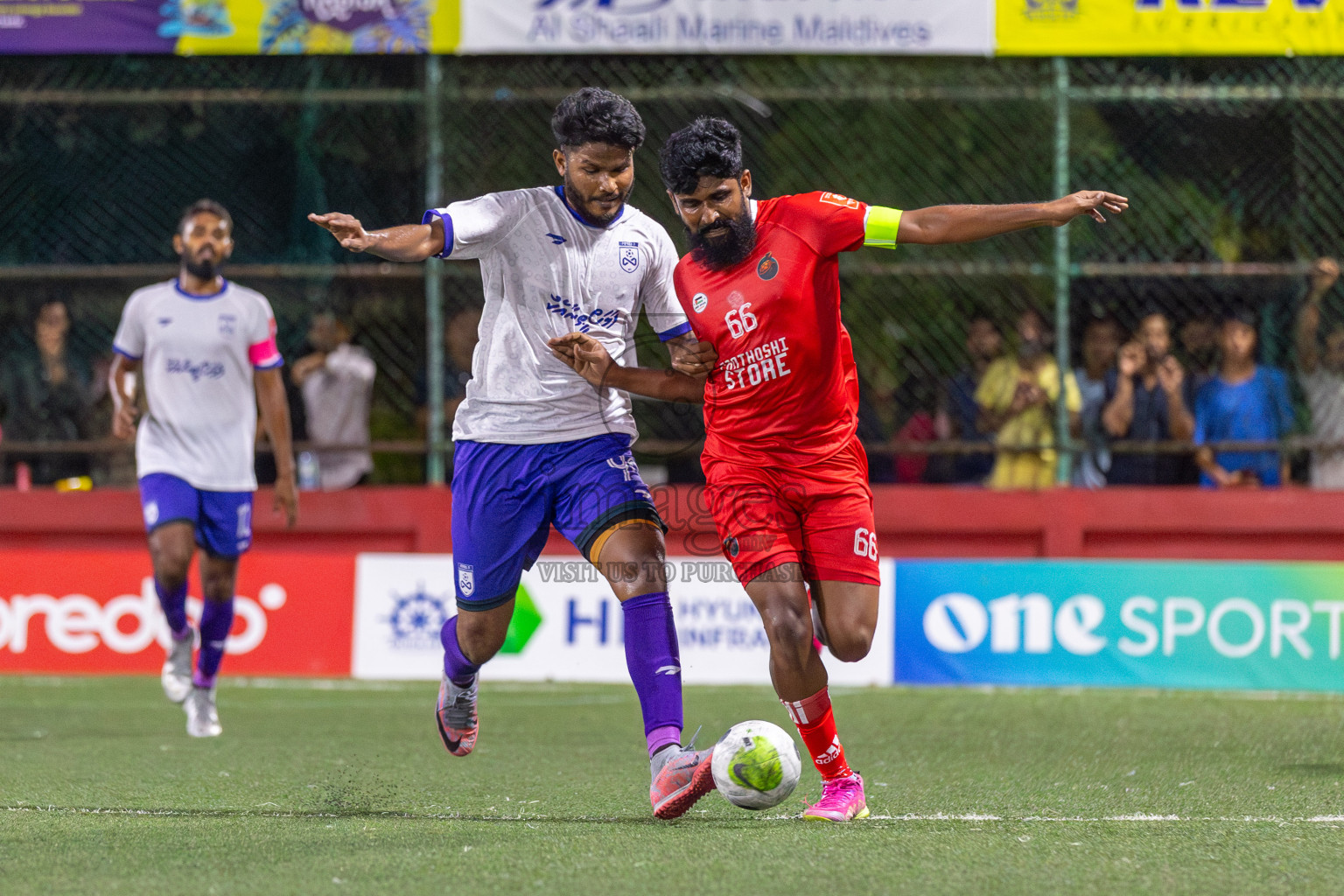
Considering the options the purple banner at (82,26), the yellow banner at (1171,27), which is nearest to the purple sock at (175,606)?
the purple banner at (82,26)

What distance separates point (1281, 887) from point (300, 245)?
926cm

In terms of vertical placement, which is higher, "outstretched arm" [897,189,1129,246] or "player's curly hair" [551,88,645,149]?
"player's curly hair" [551,88,645,149]

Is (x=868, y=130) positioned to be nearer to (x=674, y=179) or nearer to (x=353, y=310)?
(x=353, y=310)

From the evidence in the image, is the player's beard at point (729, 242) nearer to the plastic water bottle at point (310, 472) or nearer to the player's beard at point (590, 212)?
the player's beard at point (590, 212)

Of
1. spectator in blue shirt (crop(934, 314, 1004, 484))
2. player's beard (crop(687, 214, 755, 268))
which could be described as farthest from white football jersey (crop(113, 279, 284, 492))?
spectator in blue shirt (crop(934, 314, 1004, 484))

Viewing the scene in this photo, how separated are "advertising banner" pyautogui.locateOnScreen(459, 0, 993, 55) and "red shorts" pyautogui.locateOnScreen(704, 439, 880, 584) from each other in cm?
631

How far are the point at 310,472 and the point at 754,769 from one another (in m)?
7.26

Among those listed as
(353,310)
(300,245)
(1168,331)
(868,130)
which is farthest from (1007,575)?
(300,245)

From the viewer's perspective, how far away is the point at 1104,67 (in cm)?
1127

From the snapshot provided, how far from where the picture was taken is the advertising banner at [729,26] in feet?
34.9

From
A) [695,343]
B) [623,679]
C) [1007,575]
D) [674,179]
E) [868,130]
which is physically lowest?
[623,679]

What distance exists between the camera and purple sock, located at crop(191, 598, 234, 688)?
7.53 m

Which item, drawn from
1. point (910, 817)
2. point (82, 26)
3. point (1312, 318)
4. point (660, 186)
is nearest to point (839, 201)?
point (910, 817)

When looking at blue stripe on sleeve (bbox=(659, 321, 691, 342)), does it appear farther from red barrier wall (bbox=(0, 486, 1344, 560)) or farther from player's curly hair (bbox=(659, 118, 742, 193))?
red barrier wall (bbox=(0, 486, 1344, 560))
